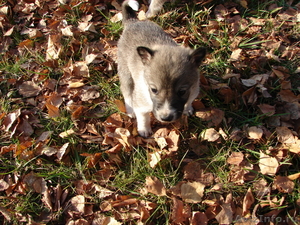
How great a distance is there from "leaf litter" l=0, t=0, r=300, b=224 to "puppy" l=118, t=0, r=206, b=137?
0.42 metres

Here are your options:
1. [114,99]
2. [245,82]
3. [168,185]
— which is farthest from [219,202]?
[114,99]

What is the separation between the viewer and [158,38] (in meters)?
4.00

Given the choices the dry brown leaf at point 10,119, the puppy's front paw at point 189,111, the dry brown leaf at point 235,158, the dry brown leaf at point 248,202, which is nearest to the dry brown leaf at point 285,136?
the dry brown leaf at point 235,158

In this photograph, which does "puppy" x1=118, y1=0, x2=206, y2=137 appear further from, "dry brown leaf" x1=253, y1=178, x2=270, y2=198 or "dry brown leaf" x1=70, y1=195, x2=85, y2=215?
"dry brown leaf" x1=253, y1=178, x2=270, y2=198

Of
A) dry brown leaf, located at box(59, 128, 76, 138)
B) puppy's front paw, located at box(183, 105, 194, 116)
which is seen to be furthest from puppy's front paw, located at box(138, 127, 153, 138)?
dry brown leaf, located at box(59, 128, 76, 138)

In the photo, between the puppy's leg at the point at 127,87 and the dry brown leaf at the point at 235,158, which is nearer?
the dry brown leaf at the point at 235,158

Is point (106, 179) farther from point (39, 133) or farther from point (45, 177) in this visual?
point (39, 133)

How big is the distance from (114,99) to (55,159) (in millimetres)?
1348

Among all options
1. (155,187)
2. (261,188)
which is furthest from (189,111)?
(261,188)

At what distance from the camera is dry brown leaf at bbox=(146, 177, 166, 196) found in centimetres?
334

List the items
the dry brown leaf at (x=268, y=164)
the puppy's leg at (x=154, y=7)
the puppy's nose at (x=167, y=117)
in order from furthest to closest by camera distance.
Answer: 1. the puppy's leg at (x=154, y=7)
2. the dry brown leaf at (x=268, y=164)
3. the puppy's nose at (x=167, y=117)

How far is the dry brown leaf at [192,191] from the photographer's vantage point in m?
3.31

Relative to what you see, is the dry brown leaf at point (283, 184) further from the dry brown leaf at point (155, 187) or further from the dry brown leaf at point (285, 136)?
the dry brown leaf at point (155, 187)

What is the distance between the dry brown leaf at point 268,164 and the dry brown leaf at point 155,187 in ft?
4.58
